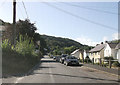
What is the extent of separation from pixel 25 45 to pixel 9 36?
1528 cm

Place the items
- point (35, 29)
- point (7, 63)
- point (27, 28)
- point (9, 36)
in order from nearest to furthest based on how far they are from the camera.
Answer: point (7, 63), point (9, 36), point (27, 28), point (35, 29)

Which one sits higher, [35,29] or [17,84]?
[35,29]

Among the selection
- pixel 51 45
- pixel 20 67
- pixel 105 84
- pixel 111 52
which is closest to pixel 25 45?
pixel 20 67

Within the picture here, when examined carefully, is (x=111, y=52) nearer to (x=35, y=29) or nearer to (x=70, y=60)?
(x=35, y=29)

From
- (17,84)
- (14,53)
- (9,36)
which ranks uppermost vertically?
(9,36)

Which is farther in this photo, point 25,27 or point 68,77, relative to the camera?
point 25,27

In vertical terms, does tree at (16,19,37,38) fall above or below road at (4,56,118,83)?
above

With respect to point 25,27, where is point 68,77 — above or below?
below

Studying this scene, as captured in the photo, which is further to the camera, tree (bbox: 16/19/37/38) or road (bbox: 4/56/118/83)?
tree (bbox: 16/19/37/38)

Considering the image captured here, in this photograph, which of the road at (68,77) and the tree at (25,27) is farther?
the tree at (25,27)

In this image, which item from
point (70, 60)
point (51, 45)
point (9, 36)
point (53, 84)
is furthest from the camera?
point (51, 45)

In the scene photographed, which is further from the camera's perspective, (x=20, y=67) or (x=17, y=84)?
(x=20, y=67)

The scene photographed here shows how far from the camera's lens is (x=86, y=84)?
1045 centimetres

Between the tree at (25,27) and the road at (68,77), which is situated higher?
the tree at (25,27)
